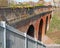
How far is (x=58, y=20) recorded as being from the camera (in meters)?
54.8

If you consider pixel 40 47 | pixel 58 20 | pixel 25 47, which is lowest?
pixel 58 20

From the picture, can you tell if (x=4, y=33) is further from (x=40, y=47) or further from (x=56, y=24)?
(x=56, y=24)

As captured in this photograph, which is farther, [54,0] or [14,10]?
[54,0]

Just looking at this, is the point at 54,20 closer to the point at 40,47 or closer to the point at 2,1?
the point at 2,1

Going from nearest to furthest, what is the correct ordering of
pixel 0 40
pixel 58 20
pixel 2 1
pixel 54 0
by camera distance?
pixel 0 40, pixel 2 1, pixel 58 20, pixel 54 0

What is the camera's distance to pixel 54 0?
262ft

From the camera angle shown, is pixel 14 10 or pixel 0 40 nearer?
pixel 0 40

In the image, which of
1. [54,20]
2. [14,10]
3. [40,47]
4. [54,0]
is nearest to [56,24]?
[54,20]

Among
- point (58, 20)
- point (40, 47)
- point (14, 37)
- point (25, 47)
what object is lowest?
point (58, 20)

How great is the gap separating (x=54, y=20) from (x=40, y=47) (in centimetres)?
4412

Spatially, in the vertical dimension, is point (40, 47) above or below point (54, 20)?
above

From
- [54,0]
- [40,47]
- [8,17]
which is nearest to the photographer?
[40,47]

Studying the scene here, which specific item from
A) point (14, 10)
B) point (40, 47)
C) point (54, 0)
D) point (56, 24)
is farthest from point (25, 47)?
point (54, 0)

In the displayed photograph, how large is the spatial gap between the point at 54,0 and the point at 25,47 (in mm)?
74571
